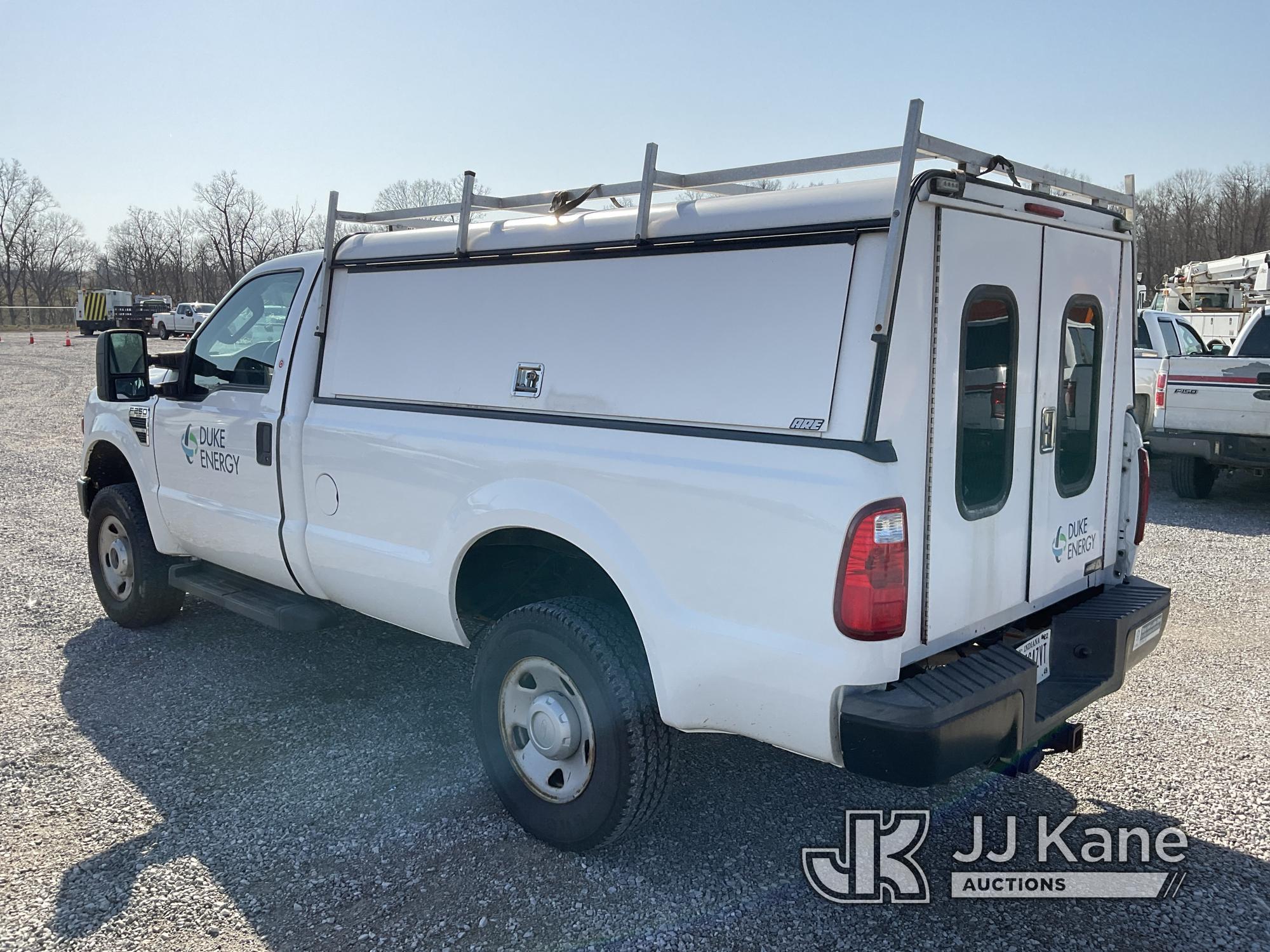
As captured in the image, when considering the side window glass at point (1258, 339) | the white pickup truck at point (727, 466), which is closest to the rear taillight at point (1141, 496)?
the white pickup truck at point (727, 466)

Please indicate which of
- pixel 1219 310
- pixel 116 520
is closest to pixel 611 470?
Result: pixel 116 520

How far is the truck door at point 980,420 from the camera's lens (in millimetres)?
2990

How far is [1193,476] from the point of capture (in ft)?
33.5

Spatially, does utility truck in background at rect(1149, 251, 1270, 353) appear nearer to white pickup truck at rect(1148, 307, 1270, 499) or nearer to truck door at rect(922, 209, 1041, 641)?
white pickup truck at rect(1148, 307, 1270, 499)

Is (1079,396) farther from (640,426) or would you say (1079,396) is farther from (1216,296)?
(1216,296)

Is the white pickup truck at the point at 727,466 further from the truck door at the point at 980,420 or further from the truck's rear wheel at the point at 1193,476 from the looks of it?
the truck's rear wheel at the point at 1193,476

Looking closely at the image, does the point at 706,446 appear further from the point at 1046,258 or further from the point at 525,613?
the point at 1046,258

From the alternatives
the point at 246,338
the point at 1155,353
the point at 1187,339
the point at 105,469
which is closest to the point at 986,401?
the point at 246,338

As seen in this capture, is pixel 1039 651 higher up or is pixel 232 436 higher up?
pixel 232 436

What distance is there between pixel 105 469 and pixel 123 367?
46.3 inches

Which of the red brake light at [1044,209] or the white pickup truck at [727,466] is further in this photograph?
the red brake light at [1044,209]

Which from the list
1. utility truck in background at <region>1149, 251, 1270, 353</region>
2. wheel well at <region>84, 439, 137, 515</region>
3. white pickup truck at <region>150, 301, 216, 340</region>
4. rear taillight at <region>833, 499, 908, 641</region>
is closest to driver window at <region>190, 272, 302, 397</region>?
wheel well at <region>84, 439, 137, 515</region>

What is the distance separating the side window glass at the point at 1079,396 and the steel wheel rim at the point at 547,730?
195 centimetres

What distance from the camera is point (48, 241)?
78375 millimetres
